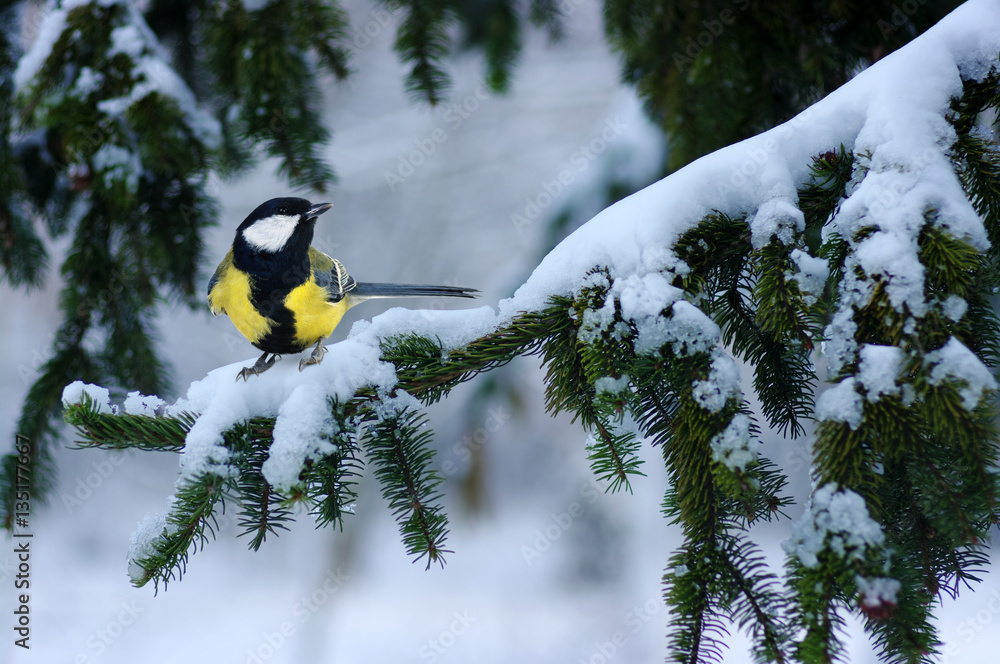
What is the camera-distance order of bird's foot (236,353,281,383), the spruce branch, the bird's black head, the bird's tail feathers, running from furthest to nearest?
the bird's black head < the bird's tail feathers < bird's foot (236,353,281,383) < the spruce branch

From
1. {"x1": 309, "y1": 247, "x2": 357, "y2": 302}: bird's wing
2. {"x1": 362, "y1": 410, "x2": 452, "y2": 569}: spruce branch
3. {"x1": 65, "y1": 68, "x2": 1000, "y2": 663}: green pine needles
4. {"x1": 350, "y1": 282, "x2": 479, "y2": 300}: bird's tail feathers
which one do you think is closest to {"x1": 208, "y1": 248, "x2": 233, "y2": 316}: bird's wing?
{"x1": 309, "y1": 247, "x2": 357, "y2": 302}: bird's wing

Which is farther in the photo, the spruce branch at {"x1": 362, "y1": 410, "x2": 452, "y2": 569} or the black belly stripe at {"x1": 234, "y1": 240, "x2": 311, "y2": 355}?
the black belly stripe at {"x1": 234, "y1": 240, "x2": 311, "y2": 355}

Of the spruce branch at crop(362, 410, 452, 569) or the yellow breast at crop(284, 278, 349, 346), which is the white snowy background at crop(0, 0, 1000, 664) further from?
the spruce branch at crop(362, 410, 452, 569)

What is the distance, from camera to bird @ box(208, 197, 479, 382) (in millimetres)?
1505

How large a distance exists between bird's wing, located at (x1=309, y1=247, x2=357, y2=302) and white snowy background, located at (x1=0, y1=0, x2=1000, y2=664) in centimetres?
340

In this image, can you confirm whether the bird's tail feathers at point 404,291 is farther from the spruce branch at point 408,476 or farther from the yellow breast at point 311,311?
the spruce branch at point 408,476

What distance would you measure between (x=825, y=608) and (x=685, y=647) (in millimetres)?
204

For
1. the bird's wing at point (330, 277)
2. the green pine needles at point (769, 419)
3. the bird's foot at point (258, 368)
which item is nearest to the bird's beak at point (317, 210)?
the bird's wing at point (330, 277)

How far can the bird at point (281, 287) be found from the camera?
4.94ft

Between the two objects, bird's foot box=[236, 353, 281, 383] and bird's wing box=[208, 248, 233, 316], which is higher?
bird's wing box=[208, 248, 233, 316]

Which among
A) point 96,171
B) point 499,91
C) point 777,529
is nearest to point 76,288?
point 96,171

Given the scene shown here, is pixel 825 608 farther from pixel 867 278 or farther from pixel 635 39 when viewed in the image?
pixel 635 39

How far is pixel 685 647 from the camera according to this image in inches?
33.6

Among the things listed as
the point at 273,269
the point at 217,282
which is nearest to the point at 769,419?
the point at 273,269
